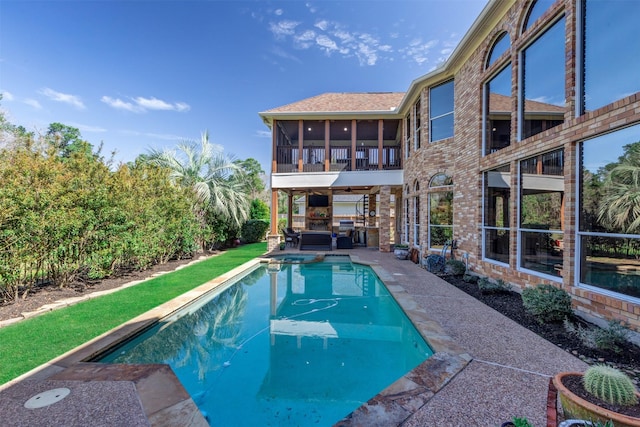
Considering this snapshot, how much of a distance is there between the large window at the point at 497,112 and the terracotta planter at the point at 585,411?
20.2ft

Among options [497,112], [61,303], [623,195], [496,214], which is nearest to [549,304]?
[623,195]

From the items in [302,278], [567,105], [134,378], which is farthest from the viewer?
[302,278]

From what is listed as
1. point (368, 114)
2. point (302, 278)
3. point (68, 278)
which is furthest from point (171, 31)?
point (302, 278)

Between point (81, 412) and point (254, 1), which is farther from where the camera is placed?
point (254, 1)

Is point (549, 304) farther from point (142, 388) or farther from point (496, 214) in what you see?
point (142, 388)

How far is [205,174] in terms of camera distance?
13.3 meters

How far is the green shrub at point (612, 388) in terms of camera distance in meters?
1.89

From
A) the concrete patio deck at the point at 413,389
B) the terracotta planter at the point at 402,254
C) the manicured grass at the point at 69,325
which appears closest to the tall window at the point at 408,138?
the terracotta planter at the point at 402,254

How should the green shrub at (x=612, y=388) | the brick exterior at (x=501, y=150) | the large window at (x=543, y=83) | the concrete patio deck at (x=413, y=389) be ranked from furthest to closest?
the large window at (x=543, y=83) < the brick exterior at (x=501, y=150) < the concrete patio deck at (x=413, y=389) < the green shrub at (x=612, y=388)

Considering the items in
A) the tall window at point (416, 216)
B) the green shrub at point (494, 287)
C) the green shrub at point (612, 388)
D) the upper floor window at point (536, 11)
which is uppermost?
the upper floor window at point (536, 11)

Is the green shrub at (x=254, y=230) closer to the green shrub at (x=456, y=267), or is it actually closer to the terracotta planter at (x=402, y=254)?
the terracotta planter at (x=402, y=254)

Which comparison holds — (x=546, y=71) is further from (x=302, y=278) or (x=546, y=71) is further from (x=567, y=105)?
(x=302, y=278)

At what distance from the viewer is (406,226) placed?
12.4m

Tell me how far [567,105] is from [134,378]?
24.9ft
